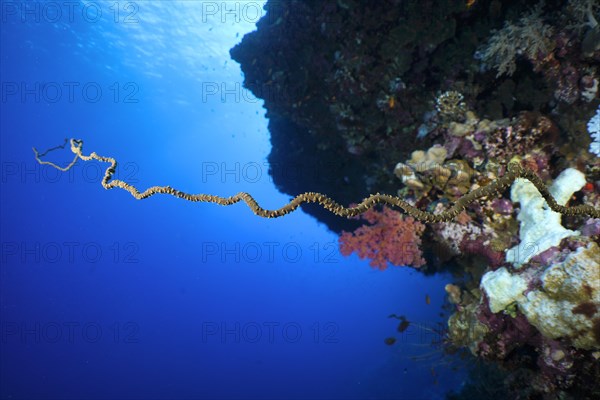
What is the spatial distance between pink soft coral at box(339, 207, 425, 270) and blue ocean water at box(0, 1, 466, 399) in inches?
111

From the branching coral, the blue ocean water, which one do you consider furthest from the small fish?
the branching coral

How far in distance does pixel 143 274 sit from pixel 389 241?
7837 cm

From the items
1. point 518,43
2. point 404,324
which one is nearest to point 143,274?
point 404,324

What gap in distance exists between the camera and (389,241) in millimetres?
6879

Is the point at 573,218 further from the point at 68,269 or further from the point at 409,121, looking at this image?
the point at 68,269

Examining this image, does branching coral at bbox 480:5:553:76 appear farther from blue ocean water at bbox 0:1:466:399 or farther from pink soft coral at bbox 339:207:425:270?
blue ocean water at bbox 0:1:466:399

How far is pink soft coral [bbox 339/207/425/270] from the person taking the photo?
22.1 ft

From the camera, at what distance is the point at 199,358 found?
155ft

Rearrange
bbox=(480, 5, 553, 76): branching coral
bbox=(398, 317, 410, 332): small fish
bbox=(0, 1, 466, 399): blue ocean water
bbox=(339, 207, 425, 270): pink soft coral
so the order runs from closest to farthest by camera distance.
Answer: bbox=(480, 5, 553, 76): branching coral < bbox=(339, 207, 425, 270): pink soft coral < bbox=(398, 317, 410, 332): small fish < bbox=(0, 1, 466, 399): blue ocean water

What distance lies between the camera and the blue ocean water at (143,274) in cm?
3041

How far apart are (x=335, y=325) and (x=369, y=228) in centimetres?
6057

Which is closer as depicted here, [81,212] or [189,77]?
[189,77]

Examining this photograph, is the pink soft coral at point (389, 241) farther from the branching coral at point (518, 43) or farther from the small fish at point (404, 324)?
the branching coral at point (518, 43)

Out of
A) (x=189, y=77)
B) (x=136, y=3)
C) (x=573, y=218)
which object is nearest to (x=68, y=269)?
(x=189, y=77)
